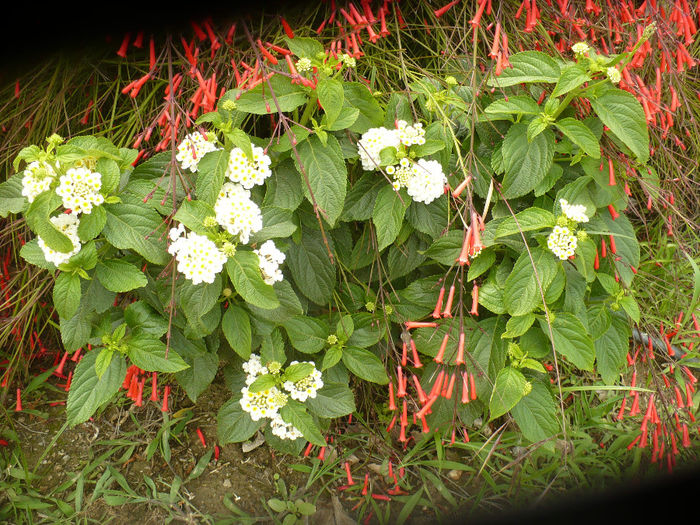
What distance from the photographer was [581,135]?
1306 millimetres

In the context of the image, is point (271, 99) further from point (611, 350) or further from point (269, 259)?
point (611, 350)

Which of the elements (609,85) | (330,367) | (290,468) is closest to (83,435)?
(290,468)

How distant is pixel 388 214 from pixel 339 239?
9.7 inches

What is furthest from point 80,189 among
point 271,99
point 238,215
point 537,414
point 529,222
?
point 537,414

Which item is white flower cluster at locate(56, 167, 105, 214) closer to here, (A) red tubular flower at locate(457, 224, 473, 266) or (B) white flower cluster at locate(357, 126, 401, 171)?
(B) white flower cluster at locate(357, 126, 401, 171)

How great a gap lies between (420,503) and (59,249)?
1.29 m

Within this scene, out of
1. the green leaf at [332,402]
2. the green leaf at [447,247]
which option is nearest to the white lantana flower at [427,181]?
the green leaf at [447,247]

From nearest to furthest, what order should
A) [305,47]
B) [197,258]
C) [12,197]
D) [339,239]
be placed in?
[197,258]
[12,197]
[305,47]
[339,239]

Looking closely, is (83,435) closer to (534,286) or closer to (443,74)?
(534,286)

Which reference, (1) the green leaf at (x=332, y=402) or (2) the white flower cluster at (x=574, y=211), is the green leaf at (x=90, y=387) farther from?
(2) the white flower cluster at (x=574, y=211)

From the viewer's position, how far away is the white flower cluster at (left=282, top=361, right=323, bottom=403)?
1.36 metres

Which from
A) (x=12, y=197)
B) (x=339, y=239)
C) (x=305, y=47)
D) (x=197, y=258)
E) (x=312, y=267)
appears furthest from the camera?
(x=339, y=239)

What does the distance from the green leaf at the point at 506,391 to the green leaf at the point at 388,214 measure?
47 cm

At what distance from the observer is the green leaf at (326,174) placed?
49.8 inches
